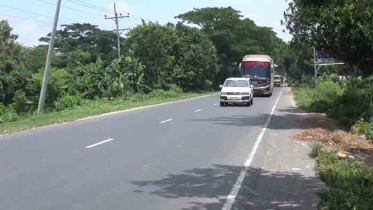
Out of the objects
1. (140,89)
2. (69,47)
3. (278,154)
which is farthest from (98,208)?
(69,47)

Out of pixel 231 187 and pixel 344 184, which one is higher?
pixel 344 184

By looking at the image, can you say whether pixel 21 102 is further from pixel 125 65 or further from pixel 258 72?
pixel 258 72

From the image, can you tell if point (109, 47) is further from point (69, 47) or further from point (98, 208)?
point (98, 208)

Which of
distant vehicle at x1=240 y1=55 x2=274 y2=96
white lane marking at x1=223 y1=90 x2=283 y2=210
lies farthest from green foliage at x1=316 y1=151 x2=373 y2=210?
distant vehicle at x1=240 y1=55 x2=274 y2=96

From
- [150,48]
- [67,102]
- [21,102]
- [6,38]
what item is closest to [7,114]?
[21,102]

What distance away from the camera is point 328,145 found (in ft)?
45.6

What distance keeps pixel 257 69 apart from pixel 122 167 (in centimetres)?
3622

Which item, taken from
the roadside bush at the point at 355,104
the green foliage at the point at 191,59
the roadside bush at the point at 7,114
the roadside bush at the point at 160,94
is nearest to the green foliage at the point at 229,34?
the green foliage at the point at 191,59

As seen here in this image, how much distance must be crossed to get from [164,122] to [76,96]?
49.7 ft

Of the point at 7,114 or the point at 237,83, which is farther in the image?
the point at 237,83

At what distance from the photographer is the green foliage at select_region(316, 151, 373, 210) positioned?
6.61 m

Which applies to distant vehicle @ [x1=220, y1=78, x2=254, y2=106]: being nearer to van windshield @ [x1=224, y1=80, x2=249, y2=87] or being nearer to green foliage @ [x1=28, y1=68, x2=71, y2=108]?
van windshield @ [x1=224, y1=80, x2=249, y2=87]

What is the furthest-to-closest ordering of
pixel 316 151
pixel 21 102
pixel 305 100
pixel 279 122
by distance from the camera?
pixel 305 100, pixel 21 102, pixel 279 122, pixel 316 151

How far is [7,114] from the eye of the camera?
90.7ft
